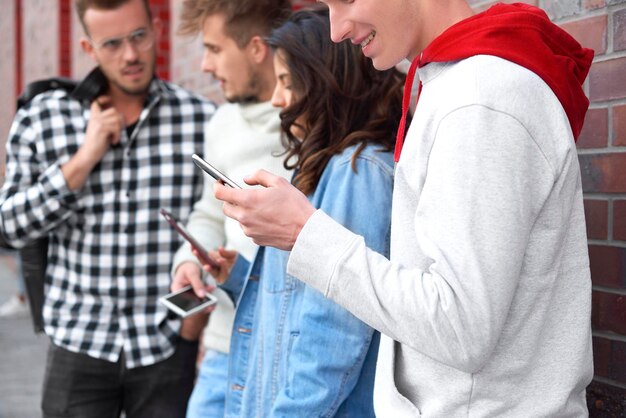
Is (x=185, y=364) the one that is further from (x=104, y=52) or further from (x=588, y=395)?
(x=588, y=395)

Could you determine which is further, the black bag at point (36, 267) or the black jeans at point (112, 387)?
the black bag at point (36, 267)

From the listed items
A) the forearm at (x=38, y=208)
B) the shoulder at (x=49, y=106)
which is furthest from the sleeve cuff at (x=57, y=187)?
the shoulder at (x=49, y=106)

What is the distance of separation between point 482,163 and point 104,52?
2.47 m

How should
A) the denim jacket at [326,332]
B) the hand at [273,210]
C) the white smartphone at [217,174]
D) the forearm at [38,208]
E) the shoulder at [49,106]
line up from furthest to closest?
the shoulder at [49,106], the forearm at [38,208], the denim jacket at [326,332], the white smartphone at [217,174], the hand at [273,210]

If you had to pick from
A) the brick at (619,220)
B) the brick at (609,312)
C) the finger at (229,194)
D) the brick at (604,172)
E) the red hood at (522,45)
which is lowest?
the brick at (609,312)

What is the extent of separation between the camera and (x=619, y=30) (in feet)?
6.78

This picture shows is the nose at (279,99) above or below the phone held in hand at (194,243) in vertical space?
above

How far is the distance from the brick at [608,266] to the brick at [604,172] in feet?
0.48

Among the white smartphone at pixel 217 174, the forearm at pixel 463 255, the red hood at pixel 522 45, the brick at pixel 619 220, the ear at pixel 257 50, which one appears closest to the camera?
the forearm at pixel 463 255

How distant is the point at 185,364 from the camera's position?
338cm

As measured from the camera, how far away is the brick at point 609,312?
6.87ft

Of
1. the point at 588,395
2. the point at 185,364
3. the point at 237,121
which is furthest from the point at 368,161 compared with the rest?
the point at 185,364

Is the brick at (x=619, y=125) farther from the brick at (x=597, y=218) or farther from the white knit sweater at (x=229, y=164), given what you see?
the white knit sweater at (x=229, y=164)

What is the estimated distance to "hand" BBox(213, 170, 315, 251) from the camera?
5.02 ft
